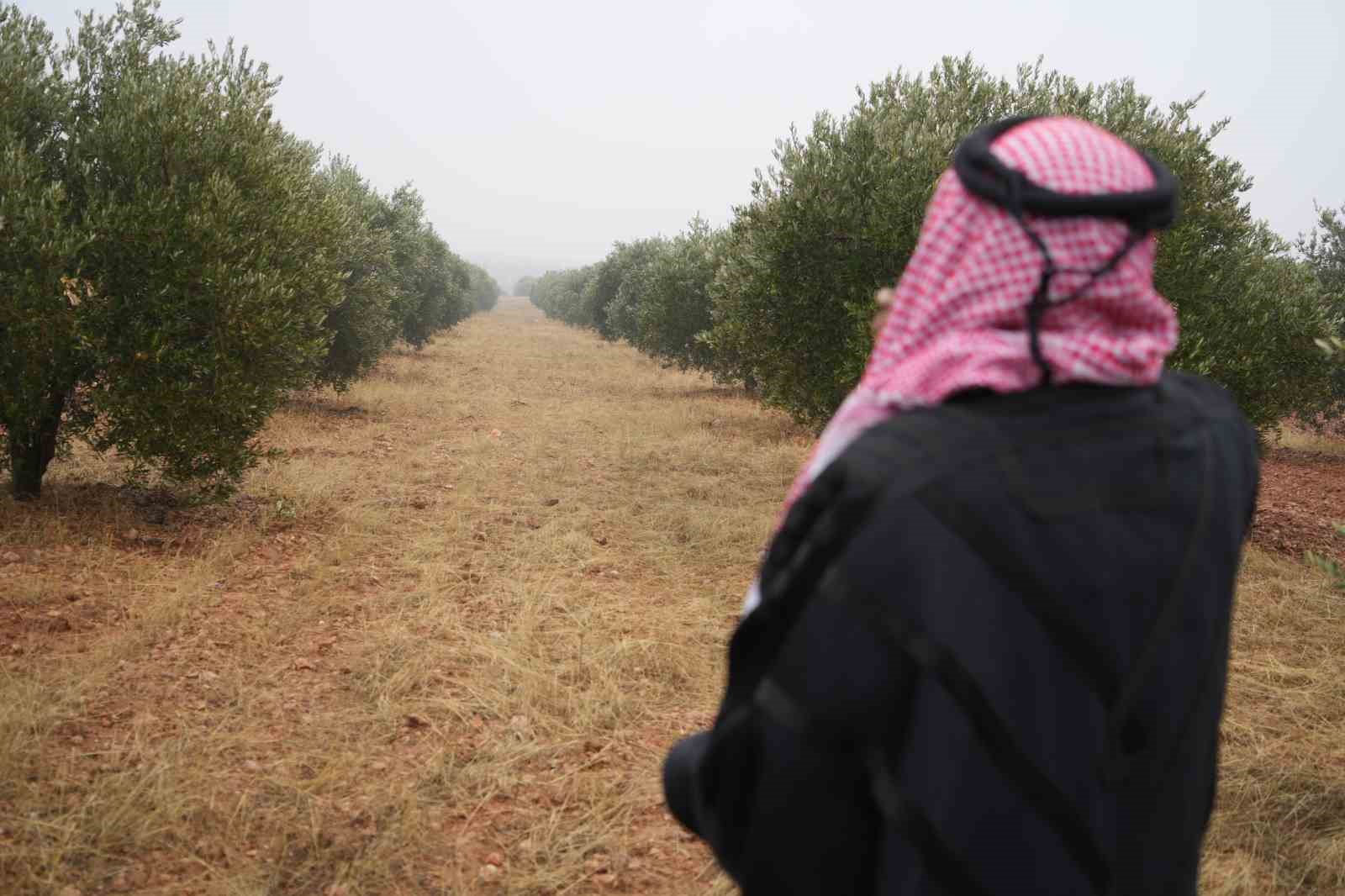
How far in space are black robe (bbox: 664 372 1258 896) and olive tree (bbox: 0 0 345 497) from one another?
8854 millimetres

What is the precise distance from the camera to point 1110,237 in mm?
1539

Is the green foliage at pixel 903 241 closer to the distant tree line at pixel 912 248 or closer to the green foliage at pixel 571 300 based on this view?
the distant tree line at pixel 912 248

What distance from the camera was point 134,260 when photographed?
8750 mm

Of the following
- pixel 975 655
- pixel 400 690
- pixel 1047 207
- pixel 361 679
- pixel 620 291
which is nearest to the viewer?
pixel 975 655

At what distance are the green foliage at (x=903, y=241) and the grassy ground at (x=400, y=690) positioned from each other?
236cm

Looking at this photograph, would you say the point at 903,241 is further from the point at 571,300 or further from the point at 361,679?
the point at 571,300

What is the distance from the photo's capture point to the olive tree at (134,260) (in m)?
8.32

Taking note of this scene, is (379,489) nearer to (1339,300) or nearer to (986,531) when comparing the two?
(986,531)

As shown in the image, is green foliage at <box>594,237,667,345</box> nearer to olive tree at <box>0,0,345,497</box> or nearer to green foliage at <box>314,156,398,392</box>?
green foliage at <box>314,156,398,392</box>

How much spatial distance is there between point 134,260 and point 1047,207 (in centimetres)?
938

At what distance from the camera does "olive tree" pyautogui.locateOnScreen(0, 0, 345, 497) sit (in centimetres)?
832

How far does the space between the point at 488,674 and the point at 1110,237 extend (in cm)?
588

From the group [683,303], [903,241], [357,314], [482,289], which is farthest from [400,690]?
[482,289]

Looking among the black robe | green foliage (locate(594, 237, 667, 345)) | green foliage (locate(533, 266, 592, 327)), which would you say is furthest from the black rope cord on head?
green foliage (locate(533, 266, 592, 327))
